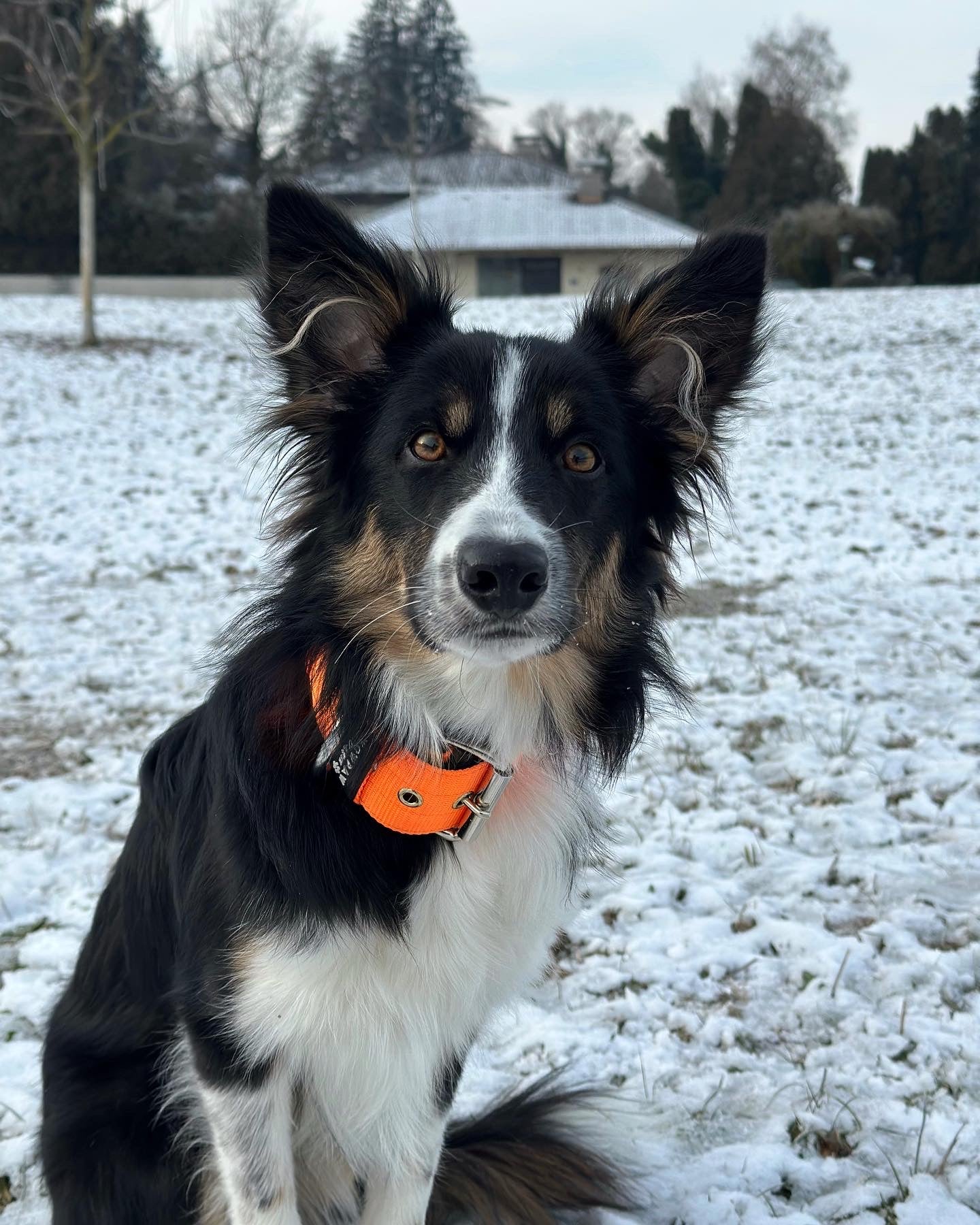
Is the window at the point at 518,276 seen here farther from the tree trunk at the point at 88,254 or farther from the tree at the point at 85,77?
the tree trunk at the point at 88,254

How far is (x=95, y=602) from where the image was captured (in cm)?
761

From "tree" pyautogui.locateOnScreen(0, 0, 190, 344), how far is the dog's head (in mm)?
17980

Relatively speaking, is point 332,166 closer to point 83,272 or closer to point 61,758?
point 83,272

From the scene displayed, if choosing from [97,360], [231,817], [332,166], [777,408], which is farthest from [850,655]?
[332,166]

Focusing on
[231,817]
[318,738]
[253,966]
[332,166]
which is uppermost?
[332,166]

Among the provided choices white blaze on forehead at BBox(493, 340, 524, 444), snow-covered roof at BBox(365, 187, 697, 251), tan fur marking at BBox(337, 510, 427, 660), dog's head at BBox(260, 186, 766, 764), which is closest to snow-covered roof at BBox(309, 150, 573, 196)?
snow-covered roof at BBox(365, 187, 697, 251)

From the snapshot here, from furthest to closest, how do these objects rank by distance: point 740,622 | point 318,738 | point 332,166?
point 332,166 < point 740,622 < point 318,738

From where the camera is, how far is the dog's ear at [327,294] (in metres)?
2.42

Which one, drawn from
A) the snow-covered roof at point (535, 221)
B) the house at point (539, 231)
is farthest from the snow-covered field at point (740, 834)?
the house at point (539, 231)

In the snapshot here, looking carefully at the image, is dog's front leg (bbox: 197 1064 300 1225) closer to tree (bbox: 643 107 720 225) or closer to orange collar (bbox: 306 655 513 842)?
orange collar (bbox: 306 655 513 842)

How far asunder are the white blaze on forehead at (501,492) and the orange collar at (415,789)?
0.48 metres

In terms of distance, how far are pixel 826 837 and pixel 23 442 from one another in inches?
470

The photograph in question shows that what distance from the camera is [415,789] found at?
91.7 inches

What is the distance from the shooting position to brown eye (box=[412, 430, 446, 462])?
2.56 m
